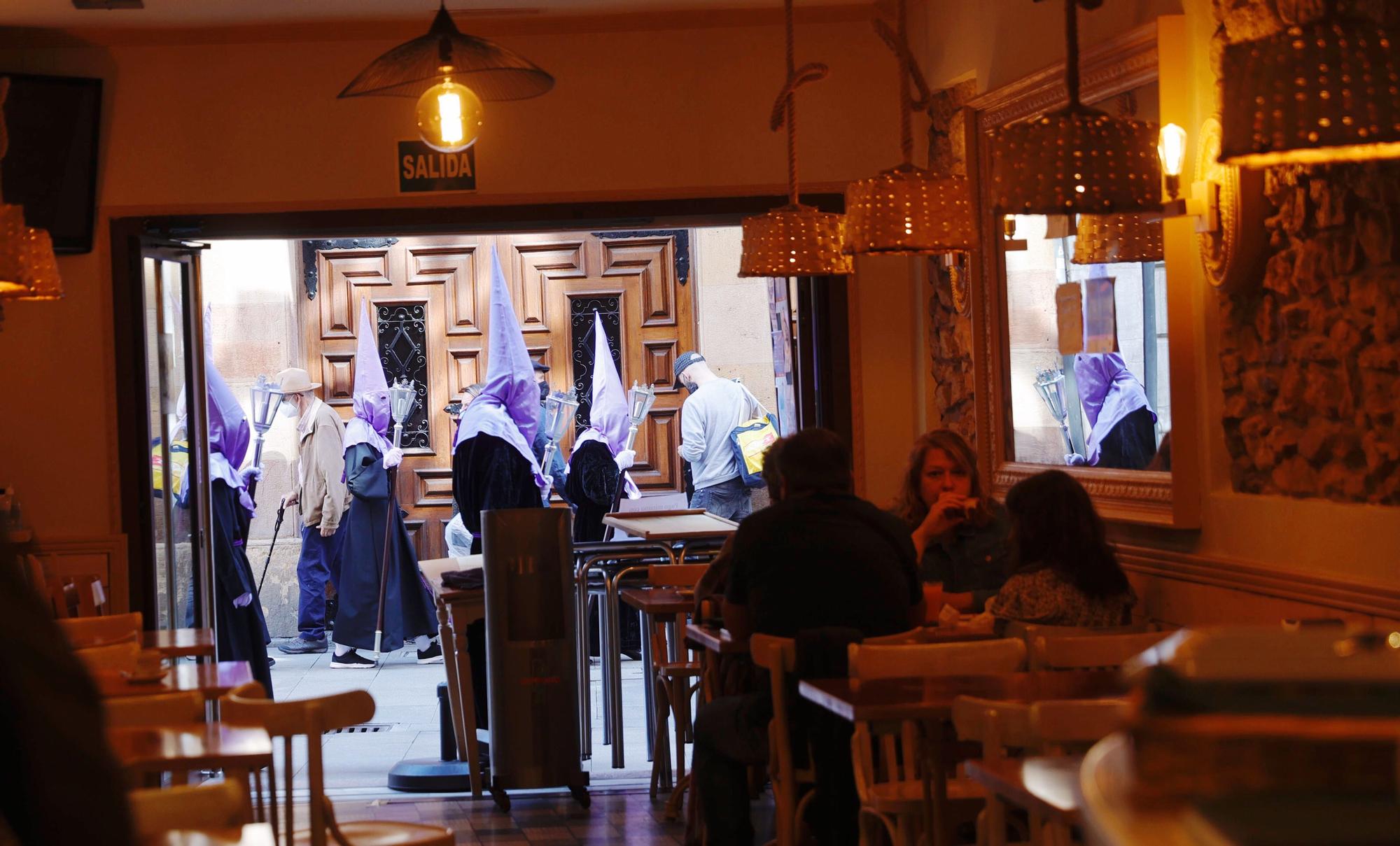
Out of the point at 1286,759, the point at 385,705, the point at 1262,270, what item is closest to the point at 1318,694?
the point at 1286,759

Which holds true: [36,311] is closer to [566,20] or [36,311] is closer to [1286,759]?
[566,20]

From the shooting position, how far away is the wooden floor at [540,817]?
5203 millimetres

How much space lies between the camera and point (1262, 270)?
3.49 m

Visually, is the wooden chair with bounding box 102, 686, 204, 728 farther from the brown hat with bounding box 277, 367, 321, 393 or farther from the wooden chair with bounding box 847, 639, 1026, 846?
the brown hat with bounding box 277, 367, 321, 393

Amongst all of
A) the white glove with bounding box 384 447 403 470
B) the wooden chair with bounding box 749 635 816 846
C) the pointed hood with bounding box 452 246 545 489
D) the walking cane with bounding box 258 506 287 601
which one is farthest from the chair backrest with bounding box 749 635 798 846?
the walking cane with bounding box 258 506 287 601

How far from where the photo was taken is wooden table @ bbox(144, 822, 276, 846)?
182cm

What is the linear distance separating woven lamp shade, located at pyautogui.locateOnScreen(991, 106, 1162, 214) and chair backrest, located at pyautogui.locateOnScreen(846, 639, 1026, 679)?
3.12 ft

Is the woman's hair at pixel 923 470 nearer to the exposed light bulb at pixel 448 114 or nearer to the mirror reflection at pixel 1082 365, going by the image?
the mirror reflection at pixel 1082 365

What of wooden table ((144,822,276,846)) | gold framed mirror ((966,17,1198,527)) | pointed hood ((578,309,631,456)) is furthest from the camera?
pointed hood ((578,309,631,456))

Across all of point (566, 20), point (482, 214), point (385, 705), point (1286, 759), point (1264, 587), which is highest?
point (566, 20)

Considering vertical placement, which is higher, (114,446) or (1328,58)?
(1328,58)

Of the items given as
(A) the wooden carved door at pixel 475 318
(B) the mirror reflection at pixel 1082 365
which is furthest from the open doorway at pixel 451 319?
(B) the mirror reflection at pixel 1082 365

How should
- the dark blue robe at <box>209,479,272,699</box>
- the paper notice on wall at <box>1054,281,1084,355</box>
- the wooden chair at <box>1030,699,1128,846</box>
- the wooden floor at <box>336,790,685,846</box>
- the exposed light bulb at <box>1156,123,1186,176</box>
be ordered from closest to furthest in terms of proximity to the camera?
1. the wooden chair at <box>1030,699,1128,846</box>
2. the exposed light bulb at <box>1156,123,1186,176</box>
3. the paper notice on wall at <box>1054,281,1084,355</box>
4. the wooden floor at <box>336,790,685,846</box>
5. the dark blue robe at <box>209,479,272,699</box>

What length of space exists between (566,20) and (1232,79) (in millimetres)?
4317
